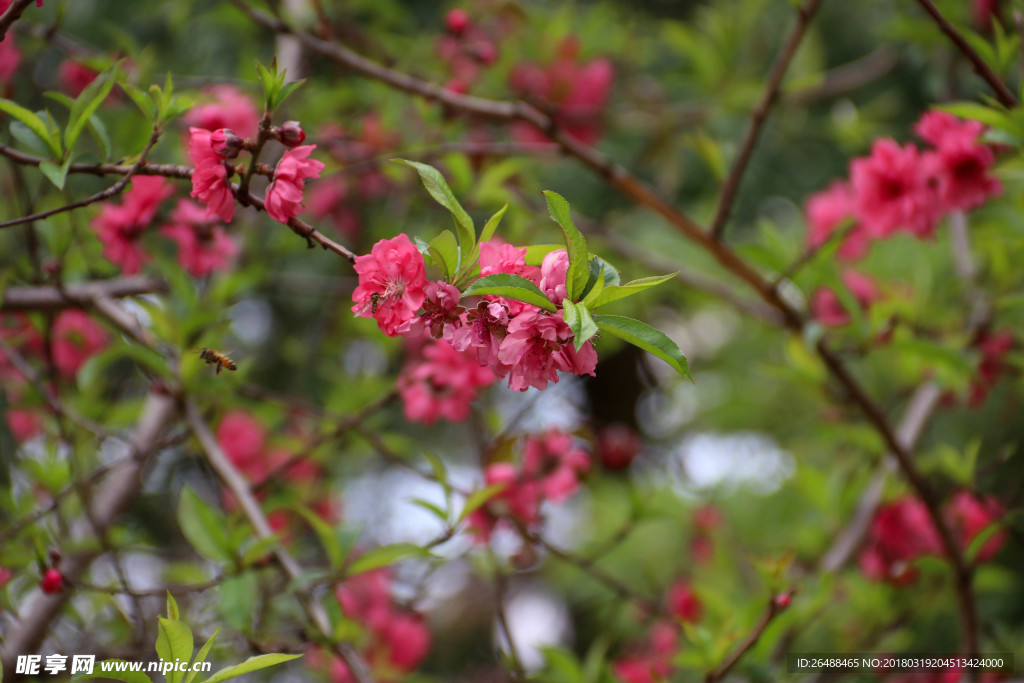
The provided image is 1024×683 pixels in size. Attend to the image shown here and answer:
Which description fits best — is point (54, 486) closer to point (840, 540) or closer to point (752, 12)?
point (840, 540)

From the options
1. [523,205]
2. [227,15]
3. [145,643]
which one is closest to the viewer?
[145,643]

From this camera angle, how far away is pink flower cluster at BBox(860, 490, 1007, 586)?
1927 mm

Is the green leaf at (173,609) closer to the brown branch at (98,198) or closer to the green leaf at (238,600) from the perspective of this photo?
the green leaf at (238,600)

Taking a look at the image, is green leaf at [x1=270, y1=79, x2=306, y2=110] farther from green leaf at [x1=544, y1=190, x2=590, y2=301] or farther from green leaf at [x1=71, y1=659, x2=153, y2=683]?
green leaf at [x1=71, y1=659, x2=153, y2=683]

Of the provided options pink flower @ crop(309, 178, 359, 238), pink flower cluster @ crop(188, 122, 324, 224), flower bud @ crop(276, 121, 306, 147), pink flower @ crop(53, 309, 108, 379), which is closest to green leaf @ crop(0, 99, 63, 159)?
pink flower cluster @ crop(188, 122, 324, 224)

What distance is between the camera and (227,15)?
2.25 metres

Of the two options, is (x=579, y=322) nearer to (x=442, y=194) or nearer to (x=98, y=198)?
(x=442, y=194)

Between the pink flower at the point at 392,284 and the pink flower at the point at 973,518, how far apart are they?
1.76 meters

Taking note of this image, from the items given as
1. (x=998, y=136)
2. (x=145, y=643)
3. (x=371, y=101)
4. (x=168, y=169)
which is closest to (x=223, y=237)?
(x=168, y=169)

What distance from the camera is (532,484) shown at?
1610mm

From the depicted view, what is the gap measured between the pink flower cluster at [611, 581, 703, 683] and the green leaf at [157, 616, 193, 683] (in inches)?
58.7

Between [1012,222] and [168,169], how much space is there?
5.62ft

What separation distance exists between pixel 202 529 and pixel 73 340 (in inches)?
34.5

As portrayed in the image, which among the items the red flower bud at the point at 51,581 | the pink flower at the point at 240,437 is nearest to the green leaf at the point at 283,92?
the red flower bud at the point at 51,581
